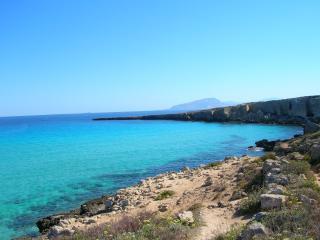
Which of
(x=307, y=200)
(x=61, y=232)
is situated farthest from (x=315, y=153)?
(x=61, y=232)

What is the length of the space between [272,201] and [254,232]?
348 centimetres

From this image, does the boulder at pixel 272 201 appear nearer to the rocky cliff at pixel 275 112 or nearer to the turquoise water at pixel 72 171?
the turquoise water at pixel 72 171

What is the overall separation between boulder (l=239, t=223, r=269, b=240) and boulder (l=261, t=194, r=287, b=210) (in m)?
2.81

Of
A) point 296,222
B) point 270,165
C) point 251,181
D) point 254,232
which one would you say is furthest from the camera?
point 251,181

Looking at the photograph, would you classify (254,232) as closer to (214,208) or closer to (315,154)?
(214,208)

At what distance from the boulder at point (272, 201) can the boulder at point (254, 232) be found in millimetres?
2806

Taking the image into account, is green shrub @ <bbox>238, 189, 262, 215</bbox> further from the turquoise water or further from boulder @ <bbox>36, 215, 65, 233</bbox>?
the turquoise water

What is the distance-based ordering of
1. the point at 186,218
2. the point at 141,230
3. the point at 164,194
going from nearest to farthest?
the point at 141,230, the point at 186,218, the point at 164,194

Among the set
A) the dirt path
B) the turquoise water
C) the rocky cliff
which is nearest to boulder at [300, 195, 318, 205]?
the dirt path

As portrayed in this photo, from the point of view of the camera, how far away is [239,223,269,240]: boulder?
9384 mm

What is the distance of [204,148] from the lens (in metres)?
50.9

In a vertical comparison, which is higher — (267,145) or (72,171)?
(267,145)

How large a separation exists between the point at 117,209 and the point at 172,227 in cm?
990

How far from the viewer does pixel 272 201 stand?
12.7 metres
